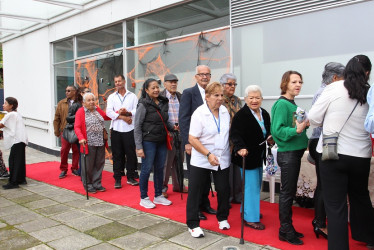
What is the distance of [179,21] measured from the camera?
22.5ft

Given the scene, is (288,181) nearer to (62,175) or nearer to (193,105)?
(193,105)

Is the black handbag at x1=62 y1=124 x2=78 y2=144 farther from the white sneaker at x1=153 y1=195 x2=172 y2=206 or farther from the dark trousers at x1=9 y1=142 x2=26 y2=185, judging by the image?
the white sneaker at x1=153 y1=195 x2=172 y2=206

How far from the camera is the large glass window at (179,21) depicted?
6.25 meters

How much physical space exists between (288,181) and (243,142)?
58 cm

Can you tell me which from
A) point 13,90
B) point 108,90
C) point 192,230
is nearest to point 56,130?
point 108,90

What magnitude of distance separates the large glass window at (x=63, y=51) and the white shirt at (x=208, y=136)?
24.2 feet

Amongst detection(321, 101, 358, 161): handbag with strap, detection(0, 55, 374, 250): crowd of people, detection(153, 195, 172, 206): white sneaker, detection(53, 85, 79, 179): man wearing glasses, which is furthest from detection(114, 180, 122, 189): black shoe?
detection(321, 101, 358, 161): handbag with strap

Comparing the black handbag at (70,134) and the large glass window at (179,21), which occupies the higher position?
the large glass window at (179,21)

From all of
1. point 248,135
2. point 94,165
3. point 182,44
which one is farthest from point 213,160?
point 182,44

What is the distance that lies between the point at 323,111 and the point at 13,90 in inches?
492

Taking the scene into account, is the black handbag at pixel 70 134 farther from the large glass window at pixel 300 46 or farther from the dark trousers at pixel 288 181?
the dark trousers at pixel 288 181

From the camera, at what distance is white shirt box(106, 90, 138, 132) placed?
19.7ft

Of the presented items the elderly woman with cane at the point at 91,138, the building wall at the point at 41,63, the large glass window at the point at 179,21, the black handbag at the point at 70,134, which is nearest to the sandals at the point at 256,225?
the elderly woman with cane at the point at 91,138

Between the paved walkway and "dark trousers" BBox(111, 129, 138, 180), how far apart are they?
870 millimetres
